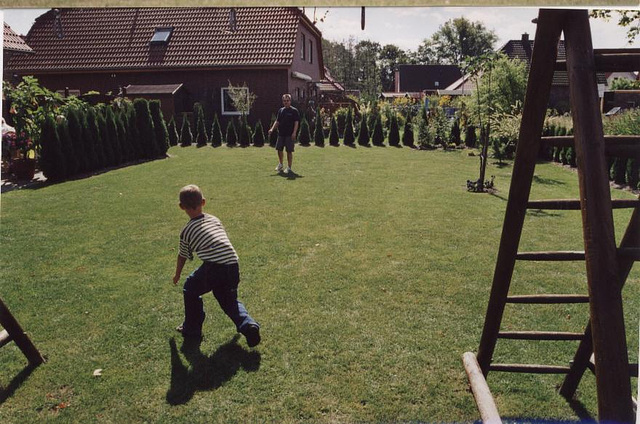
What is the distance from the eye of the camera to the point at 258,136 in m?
6.90

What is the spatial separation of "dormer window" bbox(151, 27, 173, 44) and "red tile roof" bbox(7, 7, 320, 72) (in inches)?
1.4

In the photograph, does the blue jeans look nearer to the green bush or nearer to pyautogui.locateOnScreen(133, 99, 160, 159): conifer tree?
pyautogui.locateOnScreen(133, 99, 160, 159): conifer tree

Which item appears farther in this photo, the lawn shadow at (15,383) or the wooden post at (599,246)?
the lawn shadow at (15,383)

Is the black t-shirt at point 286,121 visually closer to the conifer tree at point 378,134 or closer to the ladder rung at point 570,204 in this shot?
the conifer tree at point 378,134

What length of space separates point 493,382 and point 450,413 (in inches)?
16.2

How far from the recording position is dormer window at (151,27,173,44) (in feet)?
9.31

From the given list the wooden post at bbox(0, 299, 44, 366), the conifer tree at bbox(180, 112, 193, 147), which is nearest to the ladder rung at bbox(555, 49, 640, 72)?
the wooden post at bbox(0, 299, 44, 366)

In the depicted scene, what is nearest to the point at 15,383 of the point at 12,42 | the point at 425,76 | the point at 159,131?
the point at 12,42

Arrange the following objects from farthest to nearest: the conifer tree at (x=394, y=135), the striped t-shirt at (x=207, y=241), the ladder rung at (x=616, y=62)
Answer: the conifer tree at (x=394, y=135), the striped t-shirt at (x=207, y=241), the ladder rung at (x=616, y=62)

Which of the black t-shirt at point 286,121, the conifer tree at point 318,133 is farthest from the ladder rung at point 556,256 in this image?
the conifer tree at point 318,133

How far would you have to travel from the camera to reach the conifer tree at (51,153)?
16.4 ft

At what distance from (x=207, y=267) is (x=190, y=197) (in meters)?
0.46

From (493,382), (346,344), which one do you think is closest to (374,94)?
(346,344)

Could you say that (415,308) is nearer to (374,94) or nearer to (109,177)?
(374,94)
